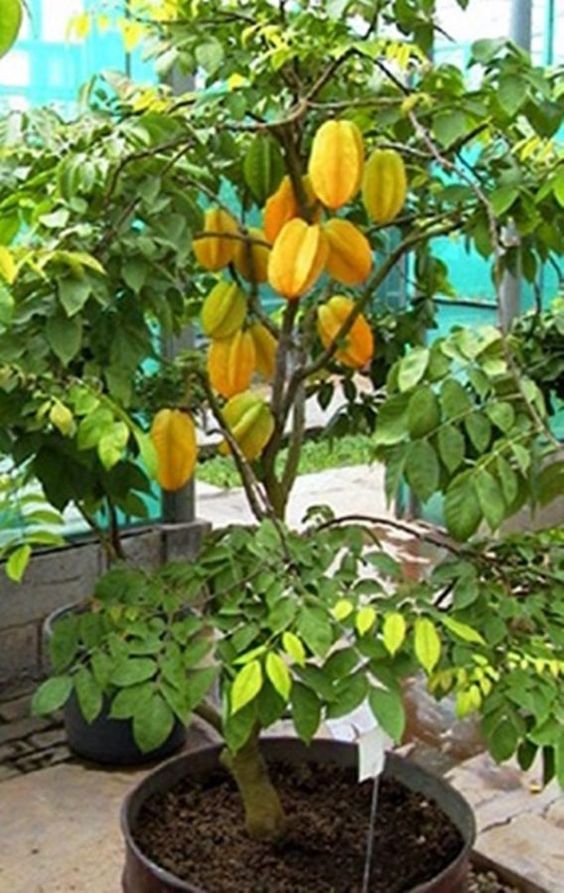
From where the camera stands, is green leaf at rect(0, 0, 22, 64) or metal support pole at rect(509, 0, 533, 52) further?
metal support pole at rect(509, 0, 533, 52)

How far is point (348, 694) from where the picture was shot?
3.87 ft

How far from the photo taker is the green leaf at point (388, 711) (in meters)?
1.15

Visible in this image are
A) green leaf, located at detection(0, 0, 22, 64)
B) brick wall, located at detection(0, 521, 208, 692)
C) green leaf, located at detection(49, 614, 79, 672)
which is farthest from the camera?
brick wall, located at detection(0, 521, 208, 692)

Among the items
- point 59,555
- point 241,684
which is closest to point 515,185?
point 241,684

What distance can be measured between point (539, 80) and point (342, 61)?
0.85 ft

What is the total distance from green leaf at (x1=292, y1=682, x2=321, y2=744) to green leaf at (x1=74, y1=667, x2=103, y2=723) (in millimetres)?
263

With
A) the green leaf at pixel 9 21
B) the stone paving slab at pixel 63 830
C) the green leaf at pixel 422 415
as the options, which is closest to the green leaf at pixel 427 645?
the green leaf at pixel 422 415

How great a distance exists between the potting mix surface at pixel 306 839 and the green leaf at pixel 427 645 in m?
0.60

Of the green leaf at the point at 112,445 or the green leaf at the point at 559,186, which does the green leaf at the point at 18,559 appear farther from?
the green leaf at the point at 559,186

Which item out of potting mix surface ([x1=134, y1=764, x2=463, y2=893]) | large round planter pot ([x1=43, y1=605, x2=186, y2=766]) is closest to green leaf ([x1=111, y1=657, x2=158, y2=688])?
potting mix surface ([x1=134, y1=764, x2=463, y2=893])

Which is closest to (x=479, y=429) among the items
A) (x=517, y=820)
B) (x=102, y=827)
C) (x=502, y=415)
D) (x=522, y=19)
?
(x=502, y=415)

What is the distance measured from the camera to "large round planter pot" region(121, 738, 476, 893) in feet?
5.08

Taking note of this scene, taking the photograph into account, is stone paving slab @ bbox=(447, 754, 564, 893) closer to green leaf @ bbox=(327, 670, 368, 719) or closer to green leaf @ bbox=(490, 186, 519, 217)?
green leaf @ bbox=(327, 670, 368, 719)

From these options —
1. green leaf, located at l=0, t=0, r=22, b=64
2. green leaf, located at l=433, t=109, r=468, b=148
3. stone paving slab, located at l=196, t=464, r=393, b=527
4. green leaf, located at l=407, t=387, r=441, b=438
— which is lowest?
stone paving slab, located at l=196, t=464, r=393, b=527
